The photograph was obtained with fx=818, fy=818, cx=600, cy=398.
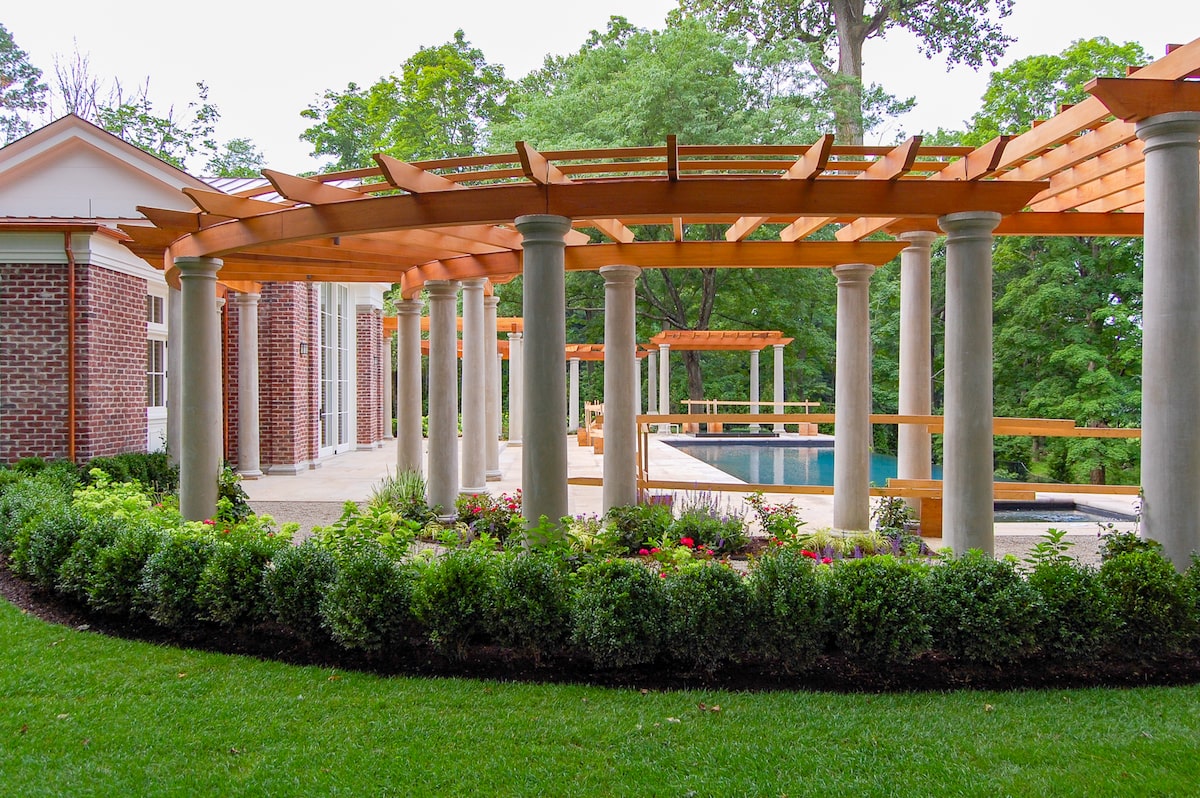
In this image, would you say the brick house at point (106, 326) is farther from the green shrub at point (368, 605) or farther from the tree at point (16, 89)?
the tree at point (16, 89)

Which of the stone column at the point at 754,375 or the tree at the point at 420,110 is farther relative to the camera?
the tree at the point at 420,110

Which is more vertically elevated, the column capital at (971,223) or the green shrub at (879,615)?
the column capital at (971,223)

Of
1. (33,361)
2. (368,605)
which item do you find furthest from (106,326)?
(368,605)

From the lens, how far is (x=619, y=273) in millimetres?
9562

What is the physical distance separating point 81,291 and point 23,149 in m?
4.25

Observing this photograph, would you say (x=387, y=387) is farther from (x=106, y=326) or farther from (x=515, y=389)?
(x=106, y=326)

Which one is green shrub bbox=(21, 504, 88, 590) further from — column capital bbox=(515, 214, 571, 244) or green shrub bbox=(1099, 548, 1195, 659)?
green shrub bbox=(1099, 548, 1195, 659)

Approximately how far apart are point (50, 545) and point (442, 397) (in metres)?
4.37

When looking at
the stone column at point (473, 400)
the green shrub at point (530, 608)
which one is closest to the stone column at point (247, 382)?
the stone column at point (473, 400)

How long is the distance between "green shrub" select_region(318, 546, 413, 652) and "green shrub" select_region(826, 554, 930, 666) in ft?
9.64

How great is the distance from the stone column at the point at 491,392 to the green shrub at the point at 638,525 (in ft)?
20.2

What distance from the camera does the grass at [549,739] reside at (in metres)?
4.00

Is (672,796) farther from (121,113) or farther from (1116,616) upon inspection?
(121,113)

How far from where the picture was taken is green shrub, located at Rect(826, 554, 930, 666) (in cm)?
534
